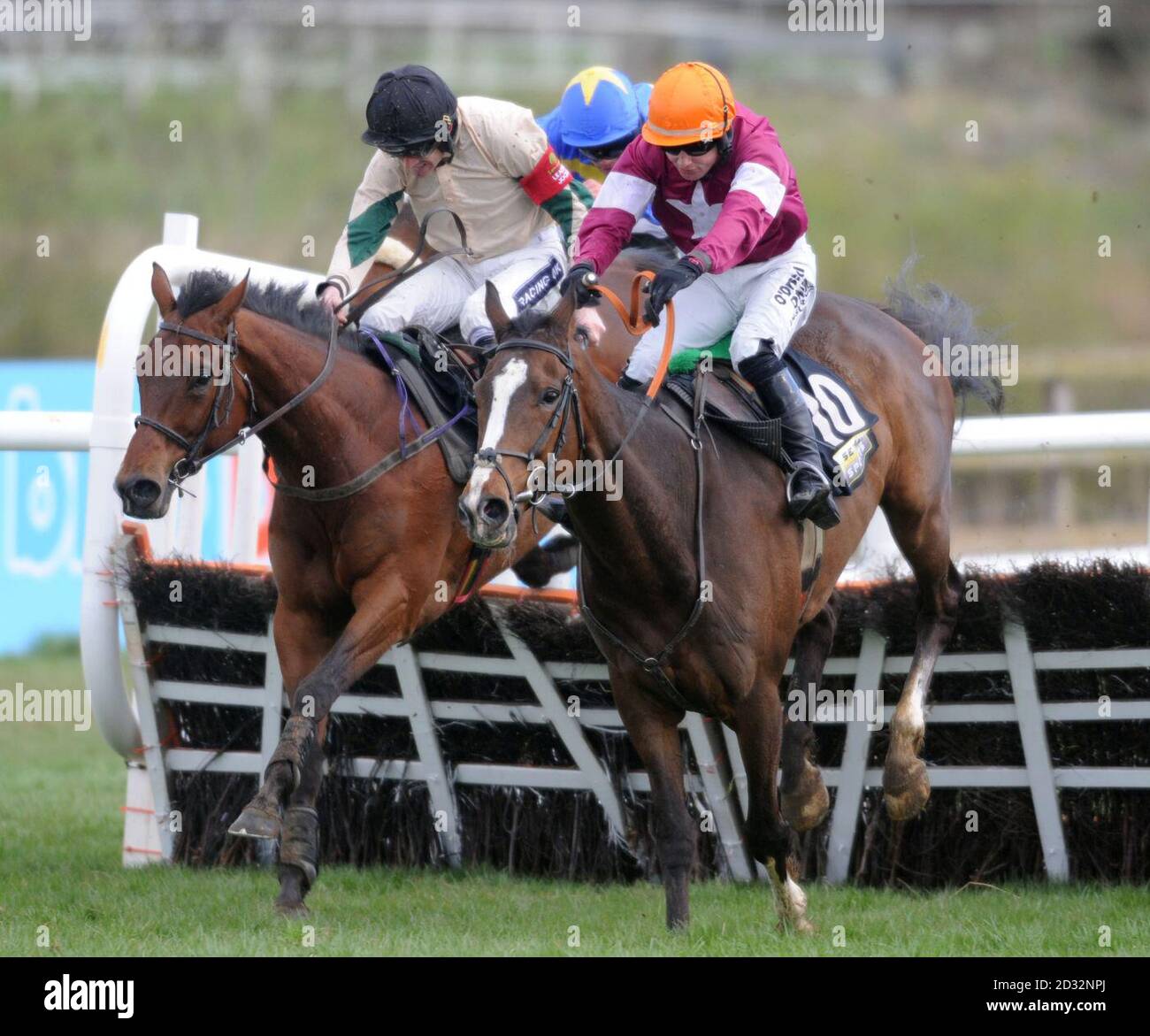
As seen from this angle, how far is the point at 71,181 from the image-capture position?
2206cm

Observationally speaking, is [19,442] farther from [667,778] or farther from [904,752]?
[904,752]

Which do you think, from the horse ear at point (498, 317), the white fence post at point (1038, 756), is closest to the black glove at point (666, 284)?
the horse ear at point (498, 317)

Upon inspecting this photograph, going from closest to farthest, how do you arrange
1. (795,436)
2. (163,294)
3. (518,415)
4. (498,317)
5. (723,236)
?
(518,415)
(498,317)
(723,236)
(795,436)
(163,294)

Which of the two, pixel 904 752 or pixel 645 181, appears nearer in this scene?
pixel 645 181

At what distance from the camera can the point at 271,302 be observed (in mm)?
5867

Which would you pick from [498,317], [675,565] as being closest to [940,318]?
[675,565]

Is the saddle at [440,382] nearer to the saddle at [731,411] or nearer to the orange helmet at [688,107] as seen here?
the saddle at [731,411]

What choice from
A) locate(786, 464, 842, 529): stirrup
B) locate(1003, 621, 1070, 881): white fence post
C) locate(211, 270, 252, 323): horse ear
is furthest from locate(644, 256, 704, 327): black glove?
locate(1003, 621, 1070, 881): white fence post

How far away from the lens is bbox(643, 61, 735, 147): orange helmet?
5188 millimetres

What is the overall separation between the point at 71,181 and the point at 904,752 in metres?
18.4

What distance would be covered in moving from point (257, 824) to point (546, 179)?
2567 millimetres

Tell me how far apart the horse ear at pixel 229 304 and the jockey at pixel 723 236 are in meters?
1.07

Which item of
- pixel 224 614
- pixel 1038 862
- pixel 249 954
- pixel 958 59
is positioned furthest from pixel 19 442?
pixel 958 59

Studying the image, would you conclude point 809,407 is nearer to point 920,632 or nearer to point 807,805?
point 920,632
